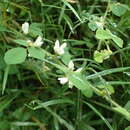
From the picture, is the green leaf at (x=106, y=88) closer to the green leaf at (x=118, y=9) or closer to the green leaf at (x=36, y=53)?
the green leaf at (x=36, y=53)

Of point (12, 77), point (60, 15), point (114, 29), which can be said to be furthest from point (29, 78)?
point (114, 29)

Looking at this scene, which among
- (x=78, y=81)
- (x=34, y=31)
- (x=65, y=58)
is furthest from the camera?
(x=34, y=31)

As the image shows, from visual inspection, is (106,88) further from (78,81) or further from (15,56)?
(15,56)

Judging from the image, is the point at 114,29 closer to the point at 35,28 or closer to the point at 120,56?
the point at 120,56

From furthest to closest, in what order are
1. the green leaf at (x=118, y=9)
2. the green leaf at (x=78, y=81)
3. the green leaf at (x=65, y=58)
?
the green leaf at (x=118, y=9)
the green leaf at (x=65, y=58)
the green leaf at (x=78, y=81)

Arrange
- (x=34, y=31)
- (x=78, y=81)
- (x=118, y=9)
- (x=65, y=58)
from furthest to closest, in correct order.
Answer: (x=118, y=9) → (x=34, y=31) → (x=65, y=58) → (x=78, y=81)

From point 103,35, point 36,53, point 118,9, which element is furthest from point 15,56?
point 118,9

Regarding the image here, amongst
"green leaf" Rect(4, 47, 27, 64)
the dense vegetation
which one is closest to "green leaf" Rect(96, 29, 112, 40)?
the dense vegetation

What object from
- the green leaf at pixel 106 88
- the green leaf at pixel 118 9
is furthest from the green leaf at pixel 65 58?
the green leaf at pixel 118 9
